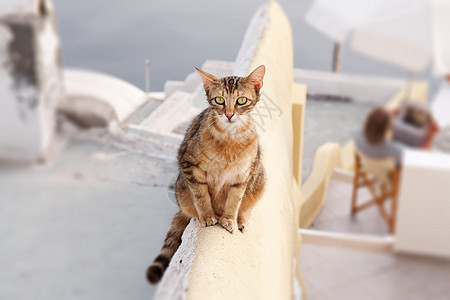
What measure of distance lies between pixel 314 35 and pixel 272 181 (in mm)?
2825

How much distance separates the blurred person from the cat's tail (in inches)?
69.3

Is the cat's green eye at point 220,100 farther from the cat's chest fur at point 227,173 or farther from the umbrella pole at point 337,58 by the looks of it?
the umbrella pole at point 337,58

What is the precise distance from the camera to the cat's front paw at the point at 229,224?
64 centimetres

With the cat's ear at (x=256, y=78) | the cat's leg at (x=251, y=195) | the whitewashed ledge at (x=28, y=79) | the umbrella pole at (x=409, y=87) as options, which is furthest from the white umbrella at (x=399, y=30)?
the cat's ear at (x=256, y=78)

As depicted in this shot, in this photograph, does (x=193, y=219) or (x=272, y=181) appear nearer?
(x=193, y=219)

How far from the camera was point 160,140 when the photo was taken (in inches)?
82.7

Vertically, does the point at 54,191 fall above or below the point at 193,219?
below

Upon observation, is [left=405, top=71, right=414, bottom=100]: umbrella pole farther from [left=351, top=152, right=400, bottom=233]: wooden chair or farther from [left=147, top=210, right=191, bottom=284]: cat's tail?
[left=147, top=210, right=191, bottom=284]: cat's tail

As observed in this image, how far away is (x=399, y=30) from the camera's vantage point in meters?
2.66

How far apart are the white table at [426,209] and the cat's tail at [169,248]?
5.96 feet

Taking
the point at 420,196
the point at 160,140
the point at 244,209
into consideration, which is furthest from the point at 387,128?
the point at 244,209

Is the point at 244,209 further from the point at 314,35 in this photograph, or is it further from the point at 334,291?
the point at 314,35

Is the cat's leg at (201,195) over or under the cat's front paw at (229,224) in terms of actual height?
over

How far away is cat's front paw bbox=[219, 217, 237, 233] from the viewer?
64 cm
